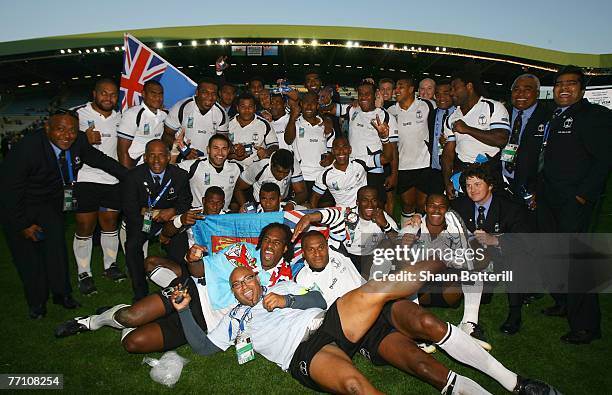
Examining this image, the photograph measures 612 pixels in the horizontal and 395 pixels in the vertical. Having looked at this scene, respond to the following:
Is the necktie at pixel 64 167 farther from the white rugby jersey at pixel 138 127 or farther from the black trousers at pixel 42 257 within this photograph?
the white rugby jersey at pixel 138 127

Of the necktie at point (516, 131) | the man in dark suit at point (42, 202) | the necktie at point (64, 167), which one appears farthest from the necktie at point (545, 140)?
the necktie at point (64, 167)

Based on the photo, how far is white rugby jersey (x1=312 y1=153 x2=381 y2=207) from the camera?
→ 20.6 feet

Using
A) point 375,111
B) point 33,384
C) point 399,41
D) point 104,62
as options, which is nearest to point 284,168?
point 375,111

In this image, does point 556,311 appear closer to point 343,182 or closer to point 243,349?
point 343,182

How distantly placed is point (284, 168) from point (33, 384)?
3.71 m

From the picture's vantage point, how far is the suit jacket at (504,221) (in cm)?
481

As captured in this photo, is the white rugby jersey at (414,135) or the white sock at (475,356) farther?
the white rugby jersey at (414,135)

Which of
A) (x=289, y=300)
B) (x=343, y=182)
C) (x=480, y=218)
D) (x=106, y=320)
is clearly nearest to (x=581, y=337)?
(x=480, y=218)

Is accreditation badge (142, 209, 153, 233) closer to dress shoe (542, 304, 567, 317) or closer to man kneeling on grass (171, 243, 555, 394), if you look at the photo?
man kneeling on grass (171, 243, 555, 394)

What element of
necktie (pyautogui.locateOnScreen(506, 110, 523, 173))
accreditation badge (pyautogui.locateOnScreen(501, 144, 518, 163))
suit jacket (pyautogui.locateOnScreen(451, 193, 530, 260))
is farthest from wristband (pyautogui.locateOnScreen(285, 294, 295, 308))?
necktie (pyautogui.locateOnScreen(506, 110, 523, 173))

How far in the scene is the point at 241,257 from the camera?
4.58 metres

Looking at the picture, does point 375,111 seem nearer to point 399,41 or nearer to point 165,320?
point 165,320

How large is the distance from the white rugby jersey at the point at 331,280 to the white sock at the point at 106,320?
6.19 feet

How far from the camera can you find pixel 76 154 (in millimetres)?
5184
